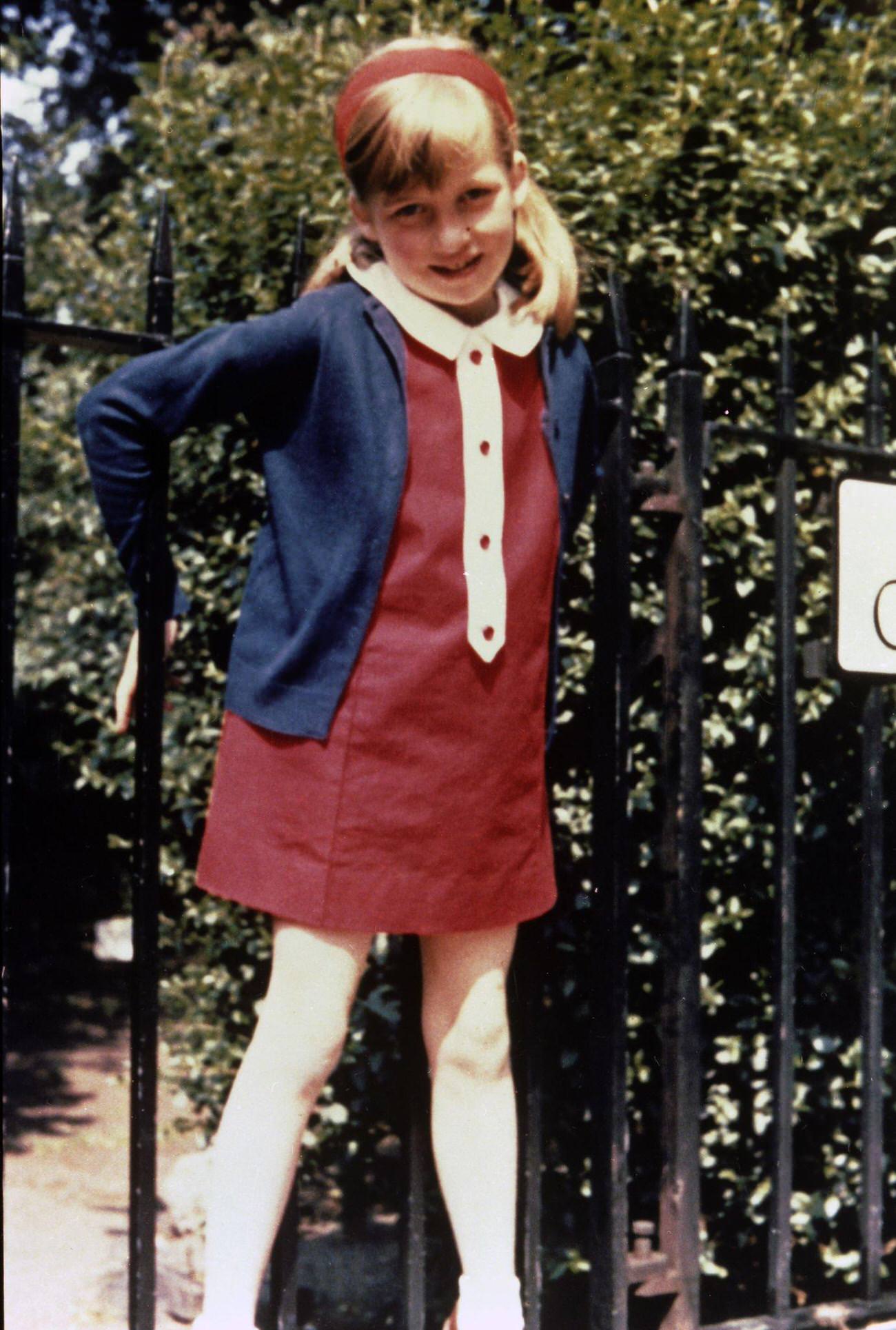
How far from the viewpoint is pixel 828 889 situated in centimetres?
294

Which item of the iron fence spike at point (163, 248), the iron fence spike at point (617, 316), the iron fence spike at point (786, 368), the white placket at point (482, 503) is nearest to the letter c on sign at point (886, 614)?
the iron fence spike at point (786, 368)

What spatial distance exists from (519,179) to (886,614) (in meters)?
0.95

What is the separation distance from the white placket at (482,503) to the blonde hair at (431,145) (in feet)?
0.52

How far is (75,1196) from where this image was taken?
4316mm

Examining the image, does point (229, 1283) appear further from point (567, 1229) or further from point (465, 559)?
point (567, 1229)

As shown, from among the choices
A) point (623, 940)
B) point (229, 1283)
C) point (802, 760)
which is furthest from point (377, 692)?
point (802, 760)

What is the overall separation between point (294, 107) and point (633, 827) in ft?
6.37

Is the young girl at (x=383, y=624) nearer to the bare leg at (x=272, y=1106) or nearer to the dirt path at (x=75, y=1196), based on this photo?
the bare leg at (x=272, y=1106)

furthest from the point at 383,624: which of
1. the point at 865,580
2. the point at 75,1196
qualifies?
the point at 75,1196

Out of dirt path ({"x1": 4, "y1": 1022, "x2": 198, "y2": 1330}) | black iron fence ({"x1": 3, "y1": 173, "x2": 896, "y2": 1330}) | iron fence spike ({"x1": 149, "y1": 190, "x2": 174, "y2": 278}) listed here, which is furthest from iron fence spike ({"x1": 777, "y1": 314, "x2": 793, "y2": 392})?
dirt path ({"x1": 4, "y1": 1022, "x2": 198, "y2": 1330})

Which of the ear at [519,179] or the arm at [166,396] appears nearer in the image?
the arm at [166,396]

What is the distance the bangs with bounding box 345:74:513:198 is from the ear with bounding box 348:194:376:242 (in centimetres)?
7

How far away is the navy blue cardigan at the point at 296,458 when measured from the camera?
1.71 m

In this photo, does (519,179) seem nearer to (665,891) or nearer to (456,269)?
(456,269)
